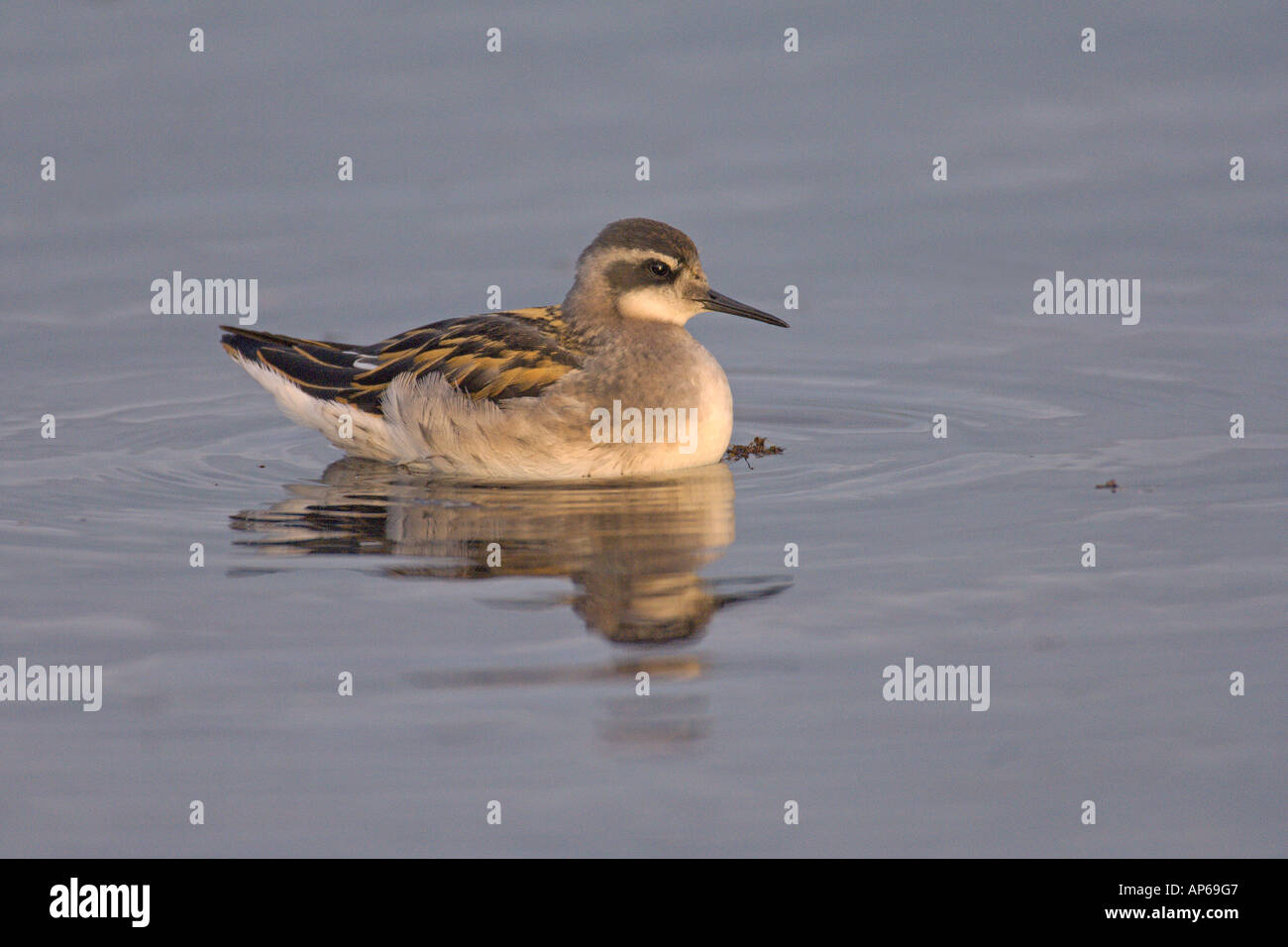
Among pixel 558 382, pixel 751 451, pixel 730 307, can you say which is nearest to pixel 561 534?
pixel 558 382

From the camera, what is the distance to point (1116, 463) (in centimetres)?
Result: 1399

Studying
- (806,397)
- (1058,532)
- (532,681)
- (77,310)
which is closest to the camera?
(532,681)

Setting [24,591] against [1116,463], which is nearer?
[24,591]

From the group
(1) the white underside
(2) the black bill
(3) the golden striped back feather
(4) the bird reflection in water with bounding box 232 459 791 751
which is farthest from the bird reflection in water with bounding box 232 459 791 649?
(2) the black bill

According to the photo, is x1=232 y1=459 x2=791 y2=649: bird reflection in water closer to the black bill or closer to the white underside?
the white underside

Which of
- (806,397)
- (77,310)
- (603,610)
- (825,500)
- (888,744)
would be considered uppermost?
(77,310)

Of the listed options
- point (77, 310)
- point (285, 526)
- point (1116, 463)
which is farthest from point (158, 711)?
point (77, 310)

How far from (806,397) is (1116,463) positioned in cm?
292

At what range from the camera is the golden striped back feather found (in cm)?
1444

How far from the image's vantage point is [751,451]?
584 inches

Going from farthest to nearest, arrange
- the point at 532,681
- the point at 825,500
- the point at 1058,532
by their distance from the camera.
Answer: the point at 825,500 → the point at 1058,532 → the point at 532,681

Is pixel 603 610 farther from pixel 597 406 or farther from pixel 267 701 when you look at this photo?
pixel 597 406

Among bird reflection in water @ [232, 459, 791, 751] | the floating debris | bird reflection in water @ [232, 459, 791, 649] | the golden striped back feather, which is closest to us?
bird reflection in water @ [232, 459, 791, 751]

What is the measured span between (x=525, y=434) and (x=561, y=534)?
1563 mm
